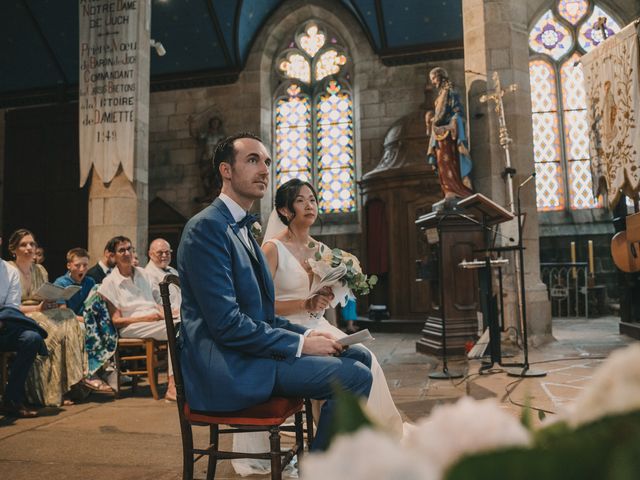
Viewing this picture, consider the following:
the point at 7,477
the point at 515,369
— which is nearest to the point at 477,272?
the point at 515,369

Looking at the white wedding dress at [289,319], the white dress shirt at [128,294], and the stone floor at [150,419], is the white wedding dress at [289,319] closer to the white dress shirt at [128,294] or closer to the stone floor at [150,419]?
the stone floor at [150,419]

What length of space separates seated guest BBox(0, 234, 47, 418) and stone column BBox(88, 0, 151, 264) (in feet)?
8.35

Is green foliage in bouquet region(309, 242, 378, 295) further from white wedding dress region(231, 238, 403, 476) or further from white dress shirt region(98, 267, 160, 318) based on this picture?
white dress shirt region(98, 267, 160, 318)

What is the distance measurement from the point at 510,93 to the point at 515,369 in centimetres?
345

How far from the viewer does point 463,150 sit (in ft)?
21.8

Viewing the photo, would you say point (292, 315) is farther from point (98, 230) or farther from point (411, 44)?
point (411, 44)

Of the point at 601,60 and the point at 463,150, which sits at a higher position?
the point at 601,60

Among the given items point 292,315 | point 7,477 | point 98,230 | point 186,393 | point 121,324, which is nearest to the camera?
point 186,393

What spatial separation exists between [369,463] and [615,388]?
0.15 meters

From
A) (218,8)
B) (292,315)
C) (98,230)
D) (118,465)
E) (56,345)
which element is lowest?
(118,465)

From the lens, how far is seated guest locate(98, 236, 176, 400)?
5.07 meters

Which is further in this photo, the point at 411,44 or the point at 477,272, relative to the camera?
the point at 411,44

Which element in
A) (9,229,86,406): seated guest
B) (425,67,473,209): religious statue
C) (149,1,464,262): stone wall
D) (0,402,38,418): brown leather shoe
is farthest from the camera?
(149,1,464,262): stone wall

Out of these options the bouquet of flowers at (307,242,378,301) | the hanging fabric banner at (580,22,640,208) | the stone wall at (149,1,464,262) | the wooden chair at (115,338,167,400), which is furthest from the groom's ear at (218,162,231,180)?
the stone wall at (149,1,464,262)
